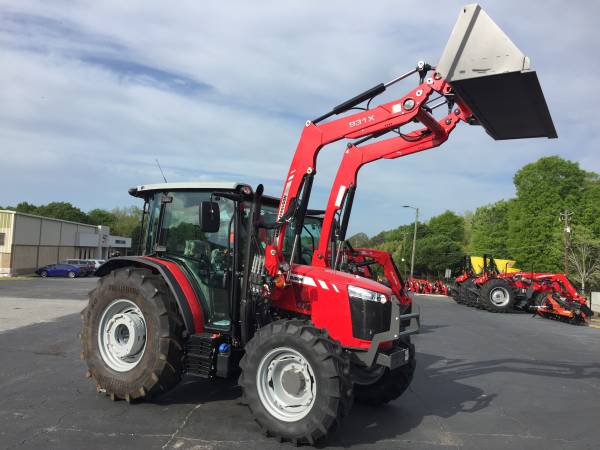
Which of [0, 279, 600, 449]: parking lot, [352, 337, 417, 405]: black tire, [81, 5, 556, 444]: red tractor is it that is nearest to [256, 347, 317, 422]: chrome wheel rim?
[81, 5, 556, 444]: red tractor

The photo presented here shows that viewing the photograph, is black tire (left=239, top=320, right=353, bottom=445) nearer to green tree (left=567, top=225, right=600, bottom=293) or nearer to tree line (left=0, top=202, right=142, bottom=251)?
green tree (left=567, top=225, right=600, bottom=293)

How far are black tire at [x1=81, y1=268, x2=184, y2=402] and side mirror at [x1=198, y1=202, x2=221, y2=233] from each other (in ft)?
3.20

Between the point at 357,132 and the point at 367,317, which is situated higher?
the point at 357,132

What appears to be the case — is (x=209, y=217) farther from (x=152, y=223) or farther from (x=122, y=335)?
(x=122, y=335)

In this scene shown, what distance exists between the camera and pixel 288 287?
5.29 m

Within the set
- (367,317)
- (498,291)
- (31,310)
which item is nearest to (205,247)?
(367,317)

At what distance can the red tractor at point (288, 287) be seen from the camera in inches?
179

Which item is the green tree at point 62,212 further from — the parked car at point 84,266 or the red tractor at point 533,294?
the red tractor at point 533,294

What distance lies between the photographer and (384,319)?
4.88 metres

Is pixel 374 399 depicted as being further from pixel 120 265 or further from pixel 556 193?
pixel 556 193

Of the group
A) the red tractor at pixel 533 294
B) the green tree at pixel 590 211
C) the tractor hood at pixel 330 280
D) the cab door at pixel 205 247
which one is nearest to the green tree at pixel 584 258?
the green tree at pixel 590 211

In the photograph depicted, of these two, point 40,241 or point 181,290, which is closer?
point 181,290

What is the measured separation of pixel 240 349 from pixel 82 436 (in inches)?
66.1

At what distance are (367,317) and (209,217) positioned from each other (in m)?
1.83
